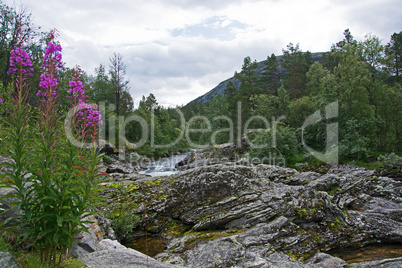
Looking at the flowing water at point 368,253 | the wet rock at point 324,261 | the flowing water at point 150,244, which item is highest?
the wet rock at point 324,261

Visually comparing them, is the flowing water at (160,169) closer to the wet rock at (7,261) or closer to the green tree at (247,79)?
the wet rock at (7,261)

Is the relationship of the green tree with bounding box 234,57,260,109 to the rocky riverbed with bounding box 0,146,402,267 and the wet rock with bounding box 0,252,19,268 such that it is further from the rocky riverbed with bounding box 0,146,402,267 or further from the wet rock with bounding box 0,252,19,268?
the wet rock with bounding box 0,252,19,268

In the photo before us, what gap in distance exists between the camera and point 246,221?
25.3ft

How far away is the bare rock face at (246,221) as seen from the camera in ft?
20.7

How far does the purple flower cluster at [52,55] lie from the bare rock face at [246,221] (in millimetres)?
5327

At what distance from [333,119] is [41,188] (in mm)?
34514

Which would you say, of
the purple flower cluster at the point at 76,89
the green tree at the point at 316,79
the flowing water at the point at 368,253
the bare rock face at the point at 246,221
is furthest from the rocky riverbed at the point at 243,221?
the green tree at the point at 316,79

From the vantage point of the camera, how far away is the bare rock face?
630 cm

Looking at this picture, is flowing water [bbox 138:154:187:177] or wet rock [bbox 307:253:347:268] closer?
wet rock [bbox 307:253:347:268]

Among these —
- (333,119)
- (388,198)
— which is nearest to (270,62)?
(333,119)

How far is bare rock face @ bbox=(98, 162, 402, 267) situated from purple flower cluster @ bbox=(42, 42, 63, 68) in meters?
5.33

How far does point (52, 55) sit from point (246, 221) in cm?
699
